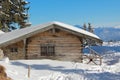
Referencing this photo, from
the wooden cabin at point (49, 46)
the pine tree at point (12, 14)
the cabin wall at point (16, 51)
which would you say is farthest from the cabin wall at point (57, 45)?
the pine tree at point (12, 14)

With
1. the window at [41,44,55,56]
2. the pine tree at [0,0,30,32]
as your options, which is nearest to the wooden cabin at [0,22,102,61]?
the window at [41,44,55,56]

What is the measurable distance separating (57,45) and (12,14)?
80.4ft

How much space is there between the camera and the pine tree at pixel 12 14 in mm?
55106

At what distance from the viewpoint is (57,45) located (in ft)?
116

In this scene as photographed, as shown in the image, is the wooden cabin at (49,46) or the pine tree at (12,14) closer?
the wooden cabin at (49,46)

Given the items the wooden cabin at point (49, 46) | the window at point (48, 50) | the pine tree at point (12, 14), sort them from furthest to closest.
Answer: the pine tree at point (12, 14) < the window at point (48, 50) < the wooden cabin at point (49, 46)

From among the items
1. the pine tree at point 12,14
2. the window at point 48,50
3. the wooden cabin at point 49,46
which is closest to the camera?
the wooden cabin at point 49,46

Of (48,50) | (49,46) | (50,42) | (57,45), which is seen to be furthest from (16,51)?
(57,45)

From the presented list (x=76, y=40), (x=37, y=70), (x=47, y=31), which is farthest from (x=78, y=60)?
(x=37, y=70)

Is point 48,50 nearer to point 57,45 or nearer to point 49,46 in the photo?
point 49,46

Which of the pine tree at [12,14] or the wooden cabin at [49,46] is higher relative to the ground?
the pine tree at [12,14]

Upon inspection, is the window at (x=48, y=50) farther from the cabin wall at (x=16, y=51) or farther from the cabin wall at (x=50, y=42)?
the cabin wall at (x=16, y=51)

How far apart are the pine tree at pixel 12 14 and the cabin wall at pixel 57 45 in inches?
805

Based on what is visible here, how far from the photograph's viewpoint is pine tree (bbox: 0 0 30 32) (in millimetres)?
55106
